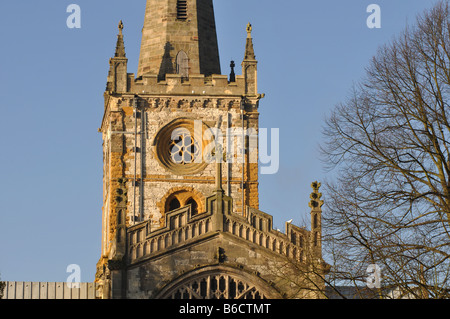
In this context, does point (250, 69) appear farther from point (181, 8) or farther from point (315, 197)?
point (315, 197)

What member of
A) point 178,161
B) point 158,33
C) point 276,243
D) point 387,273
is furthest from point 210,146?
point 387,273

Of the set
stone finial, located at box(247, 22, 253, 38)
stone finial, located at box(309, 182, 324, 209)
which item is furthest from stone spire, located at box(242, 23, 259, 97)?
stone finial, located at box(309, 182, 324, 209)

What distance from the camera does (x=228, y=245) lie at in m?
43.8

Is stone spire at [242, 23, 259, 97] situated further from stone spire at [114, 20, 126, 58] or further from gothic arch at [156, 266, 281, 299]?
gothic arch at [156, 266, 281, 299]

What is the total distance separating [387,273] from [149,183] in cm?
2214

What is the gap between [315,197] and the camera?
1693 inches

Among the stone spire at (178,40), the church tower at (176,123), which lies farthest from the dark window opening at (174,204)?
the stone spire at (178,40)

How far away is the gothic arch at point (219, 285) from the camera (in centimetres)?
4291

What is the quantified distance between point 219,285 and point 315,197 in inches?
176

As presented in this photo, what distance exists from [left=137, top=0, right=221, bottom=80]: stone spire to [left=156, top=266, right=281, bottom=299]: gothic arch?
15.2m

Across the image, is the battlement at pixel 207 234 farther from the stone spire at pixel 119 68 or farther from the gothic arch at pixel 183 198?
the stone spire at pixel 119 68

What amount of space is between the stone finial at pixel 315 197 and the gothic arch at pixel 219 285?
3.19m

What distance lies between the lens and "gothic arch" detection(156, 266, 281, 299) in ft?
141
